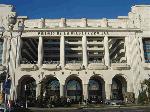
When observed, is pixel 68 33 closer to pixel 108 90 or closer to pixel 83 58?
pixel 83 58

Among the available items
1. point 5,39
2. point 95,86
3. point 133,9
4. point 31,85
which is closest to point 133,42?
point 133,9

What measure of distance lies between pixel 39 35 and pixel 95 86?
2364 centimetres

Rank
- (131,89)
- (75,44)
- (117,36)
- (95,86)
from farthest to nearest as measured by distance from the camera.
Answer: (75,44), (95,86), (117,36), (131,89)

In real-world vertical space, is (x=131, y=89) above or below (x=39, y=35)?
below

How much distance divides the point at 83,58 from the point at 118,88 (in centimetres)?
1600

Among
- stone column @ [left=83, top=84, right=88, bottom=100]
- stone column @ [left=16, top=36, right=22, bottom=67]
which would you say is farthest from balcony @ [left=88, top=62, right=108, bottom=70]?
stone column @ [left=16, top=36, right=22, bottom=67]

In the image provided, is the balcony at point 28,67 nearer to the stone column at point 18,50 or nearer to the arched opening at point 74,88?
the stone column at point 18,50

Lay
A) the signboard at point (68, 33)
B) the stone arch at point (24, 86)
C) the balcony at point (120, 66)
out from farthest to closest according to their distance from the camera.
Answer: the signboard at point (68, 33) → the balcony at point (120, 66) → the stone arch at point (24, 86)

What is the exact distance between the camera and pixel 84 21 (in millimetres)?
78250

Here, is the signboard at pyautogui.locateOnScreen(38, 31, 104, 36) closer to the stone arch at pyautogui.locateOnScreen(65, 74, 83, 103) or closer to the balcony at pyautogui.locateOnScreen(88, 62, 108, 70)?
the balcony at pyautogui.locateOnScreen(88, 62, 108, 70)

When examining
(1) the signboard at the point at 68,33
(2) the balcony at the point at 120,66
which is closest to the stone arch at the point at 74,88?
(2) the balcony at the point at 120,66

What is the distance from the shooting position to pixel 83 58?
74.4m

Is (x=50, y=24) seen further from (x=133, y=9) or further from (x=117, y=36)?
(x=133, y=9)

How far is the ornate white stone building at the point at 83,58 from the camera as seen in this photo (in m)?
72.2
